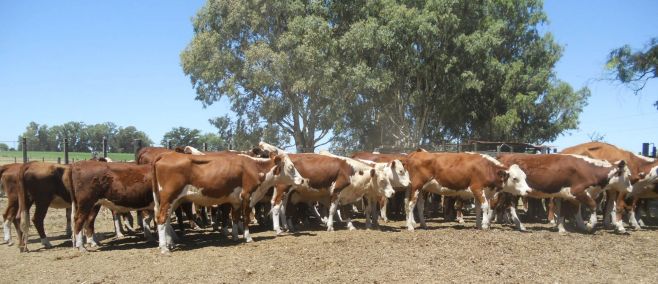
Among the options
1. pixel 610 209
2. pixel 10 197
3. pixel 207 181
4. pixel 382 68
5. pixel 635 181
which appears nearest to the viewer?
pixel 207 181

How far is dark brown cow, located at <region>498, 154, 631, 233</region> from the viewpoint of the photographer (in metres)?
13.0

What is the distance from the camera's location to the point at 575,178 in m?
13.1

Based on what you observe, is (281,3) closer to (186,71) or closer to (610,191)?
(186,71)

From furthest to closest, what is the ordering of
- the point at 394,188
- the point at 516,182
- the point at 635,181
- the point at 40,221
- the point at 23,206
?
the point at 394,188
the point at 635,181
the point at 516,182
the point at 40,221
the point at 23,206

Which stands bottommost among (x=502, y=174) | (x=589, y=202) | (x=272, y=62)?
(x=589, y=202)

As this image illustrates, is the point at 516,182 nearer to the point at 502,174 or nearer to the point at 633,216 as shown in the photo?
the point at 502,174

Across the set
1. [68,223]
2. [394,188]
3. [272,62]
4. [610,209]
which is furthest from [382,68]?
[68,223]

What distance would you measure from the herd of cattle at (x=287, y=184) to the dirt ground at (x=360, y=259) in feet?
1.99

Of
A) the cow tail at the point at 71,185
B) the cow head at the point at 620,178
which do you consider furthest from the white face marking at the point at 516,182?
the cow tail at the point at 71,185

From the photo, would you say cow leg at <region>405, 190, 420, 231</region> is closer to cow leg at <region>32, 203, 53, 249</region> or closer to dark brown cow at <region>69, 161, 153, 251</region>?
dark brown cow at <region>69, 161, 153, 251</region>

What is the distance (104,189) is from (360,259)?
17.7 ft

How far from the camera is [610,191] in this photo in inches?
551

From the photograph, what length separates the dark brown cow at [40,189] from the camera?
1155 centimetres

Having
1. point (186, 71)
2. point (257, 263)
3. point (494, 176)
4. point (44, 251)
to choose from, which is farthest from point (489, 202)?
point (186, 71)
